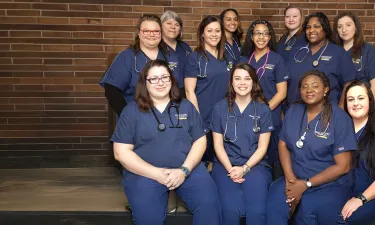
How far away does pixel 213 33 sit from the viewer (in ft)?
11.1

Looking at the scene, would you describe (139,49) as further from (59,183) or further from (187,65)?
(59,183)

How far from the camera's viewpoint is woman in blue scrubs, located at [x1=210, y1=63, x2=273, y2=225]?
9.48ft

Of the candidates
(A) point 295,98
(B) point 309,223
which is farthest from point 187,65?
(B) point 309,223

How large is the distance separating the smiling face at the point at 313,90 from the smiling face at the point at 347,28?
0.88m

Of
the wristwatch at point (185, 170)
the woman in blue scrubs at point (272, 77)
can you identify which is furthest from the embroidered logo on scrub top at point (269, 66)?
the wristwatch at point (185, 170)

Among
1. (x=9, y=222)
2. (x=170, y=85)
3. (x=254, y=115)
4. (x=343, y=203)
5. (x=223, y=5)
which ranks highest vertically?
(x=223, y=5)

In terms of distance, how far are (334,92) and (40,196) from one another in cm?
230

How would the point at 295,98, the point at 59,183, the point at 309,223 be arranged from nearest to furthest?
the point at 309,223 → the point at 295,98 → the point at 59,183

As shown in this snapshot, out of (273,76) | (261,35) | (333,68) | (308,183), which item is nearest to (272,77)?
(273,76)

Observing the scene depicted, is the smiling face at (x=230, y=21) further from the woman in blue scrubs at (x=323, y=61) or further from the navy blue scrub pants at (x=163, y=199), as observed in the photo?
the navy blue scrub pants at (x=163, y=199)

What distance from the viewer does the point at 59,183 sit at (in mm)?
3914

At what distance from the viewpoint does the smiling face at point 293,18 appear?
12.2 ft

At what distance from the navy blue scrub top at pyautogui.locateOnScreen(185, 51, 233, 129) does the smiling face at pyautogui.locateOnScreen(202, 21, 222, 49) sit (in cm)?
9

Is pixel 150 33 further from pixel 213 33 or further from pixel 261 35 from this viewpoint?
pixel 261 35
